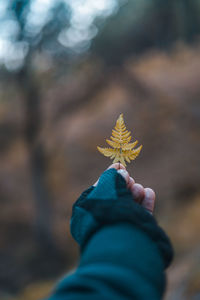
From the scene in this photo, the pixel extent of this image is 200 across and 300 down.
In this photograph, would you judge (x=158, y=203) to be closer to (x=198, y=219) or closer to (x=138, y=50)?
(x=198, y=219)

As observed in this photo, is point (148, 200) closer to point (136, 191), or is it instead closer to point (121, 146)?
point (136, 191)

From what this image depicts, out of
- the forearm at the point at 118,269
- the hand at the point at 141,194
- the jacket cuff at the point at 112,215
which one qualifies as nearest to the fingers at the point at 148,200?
the hand at the point at 141,194

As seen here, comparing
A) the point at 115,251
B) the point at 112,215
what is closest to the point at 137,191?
the point at 112,215

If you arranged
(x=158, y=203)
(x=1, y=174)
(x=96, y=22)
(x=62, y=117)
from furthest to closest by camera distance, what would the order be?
(x=1, y=174) < (x=62, y=117) < (x=158, y=203) < (x=96, y=22)

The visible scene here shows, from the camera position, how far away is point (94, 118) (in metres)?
15.3

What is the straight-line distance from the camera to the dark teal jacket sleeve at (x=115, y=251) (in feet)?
3.99

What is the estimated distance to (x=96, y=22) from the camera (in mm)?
10828

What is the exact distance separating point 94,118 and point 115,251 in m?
14.1

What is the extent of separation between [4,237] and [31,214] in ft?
5.23

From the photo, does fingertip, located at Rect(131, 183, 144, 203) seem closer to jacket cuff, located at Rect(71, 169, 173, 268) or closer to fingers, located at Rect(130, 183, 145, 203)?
fingers, located at Rect(130, 183, 145, 203)

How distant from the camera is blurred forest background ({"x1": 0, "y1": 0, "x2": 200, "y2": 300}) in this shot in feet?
36.3

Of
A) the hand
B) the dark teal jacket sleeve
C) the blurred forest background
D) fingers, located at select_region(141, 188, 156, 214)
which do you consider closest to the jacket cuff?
the dark teal jacket sleeve

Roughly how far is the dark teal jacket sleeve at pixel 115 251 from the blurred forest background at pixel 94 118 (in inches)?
359

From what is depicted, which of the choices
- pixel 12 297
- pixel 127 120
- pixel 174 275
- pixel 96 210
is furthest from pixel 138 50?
pixel 96 210
